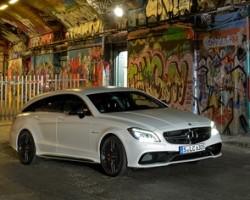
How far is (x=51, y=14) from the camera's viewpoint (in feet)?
80.6

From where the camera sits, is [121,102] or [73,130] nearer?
[73,130]

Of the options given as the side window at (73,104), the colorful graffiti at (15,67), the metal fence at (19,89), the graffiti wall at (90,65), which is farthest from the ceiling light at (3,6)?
the side window at (73,104)

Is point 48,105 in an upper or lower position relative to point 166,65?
lower

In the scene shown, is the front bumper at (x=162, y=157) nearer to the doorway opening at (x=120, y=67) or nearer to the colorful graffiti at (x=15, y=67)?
the doorway opening at (x=120, y=67)

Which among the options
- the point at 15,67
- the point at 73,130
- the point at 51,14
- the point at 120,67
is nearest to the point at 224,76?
the point at 73,130

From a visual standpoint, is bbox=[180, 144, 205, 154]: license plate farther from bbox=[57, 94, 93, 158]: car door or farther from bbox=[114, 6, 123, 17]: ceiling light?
bbox=[114, 6, 123, 17]: ceiling light

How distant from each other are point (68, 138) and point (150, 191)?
2.41m

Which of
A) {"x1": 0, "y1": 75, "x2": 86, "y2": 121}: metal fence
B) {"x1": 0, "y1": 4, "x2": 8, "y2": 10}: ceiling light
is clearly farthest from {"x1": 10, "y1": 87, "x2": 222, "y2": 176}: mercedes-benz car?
{"x1": 0, "y1": 4, "x2": 8, "y2": 10}: ceiling light

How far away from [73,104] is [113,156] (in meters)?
1.75

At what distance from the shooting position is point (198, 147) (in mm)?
7555

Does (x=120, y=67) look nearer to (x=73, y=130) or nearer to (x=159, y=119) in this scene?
(x=73, y=130)

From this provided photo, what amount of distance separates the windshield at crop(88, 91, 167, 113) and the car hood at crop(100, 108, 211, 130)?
38 centimetres

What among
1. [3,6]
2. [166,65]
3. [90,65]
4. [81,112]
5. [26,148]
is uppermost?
[3,6]

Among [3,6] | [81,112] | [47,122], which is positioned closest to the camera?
[81,112]
